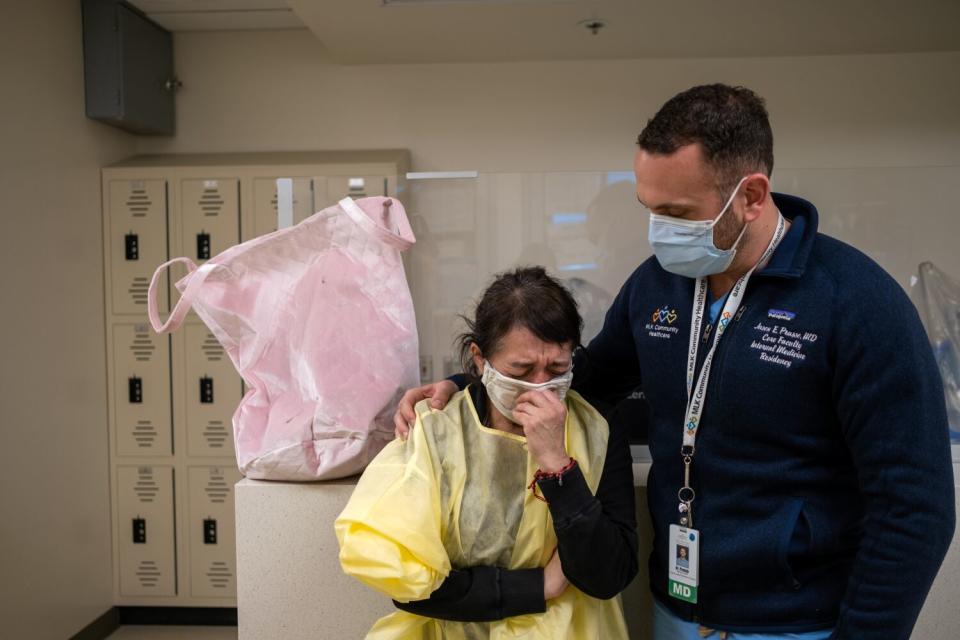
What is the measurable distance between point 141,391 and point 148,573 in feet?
2.88

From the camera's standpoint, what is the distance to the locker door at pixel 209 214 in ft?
11.4

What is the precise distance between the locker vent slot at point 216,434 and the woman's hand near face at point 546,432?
103 inches

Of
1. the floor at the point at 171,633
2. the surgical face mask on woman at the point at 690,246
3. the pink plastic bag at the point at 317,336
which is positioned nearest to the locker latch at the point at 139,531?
the floor at the point at 171,633

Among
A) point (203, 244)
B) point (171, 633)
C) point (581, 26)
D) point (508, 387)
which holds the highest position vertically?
point (581, 26)

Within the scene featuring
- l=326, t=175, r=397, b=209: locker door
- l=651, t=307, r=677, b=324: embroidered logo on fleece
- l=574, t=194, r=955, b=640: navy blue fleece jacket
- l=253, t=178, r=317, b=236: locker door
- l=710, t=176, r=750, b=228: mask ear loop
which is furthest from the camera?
l=253, t=178, r=317, b=236: locker door

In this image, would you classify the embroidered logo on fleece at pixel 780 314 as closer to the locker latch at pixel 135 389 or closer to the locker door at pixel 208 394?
the locker door at pixel 208 394

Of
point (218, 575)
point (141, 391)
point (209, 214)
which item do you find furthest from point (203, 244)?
point (218, 575)

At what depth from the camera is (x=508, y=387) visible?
1321mm

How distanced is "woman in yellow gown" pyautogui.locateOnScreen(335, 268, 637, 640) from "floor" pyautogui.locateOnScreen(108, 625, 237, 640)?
2604mm

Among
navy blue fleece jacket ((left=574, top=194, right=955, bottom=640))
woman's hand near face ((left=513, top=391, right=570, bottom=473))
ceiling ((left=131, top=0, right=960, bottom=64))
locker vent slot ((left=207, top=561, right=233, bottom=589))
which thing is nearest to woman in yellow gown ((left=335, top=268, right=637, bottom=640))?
woman's hand near face ((left=513, top=391, right=570, bottom=473))

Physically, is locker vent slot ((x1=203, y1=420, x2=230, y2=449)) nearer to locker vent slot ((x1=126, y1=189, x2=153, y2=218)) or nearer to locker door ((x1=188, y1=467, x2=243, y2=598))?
locker door ((x1=188, y1=467, x2=243, y2=598))

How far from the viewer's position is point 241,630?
→ 1.65m

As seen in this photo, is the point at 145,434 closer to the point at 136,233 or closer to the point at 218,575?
the point at 218,575

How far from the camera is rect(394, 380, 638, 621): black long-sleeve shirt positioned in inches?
46.1
